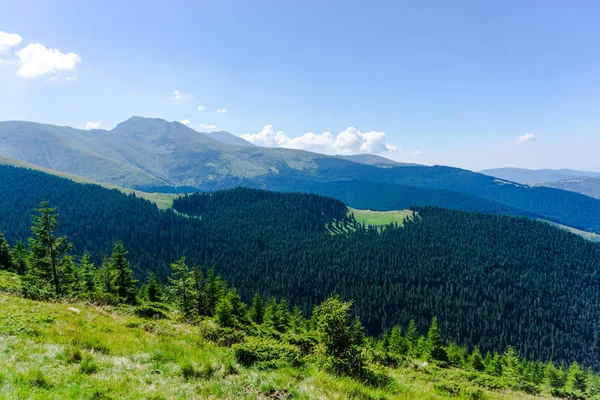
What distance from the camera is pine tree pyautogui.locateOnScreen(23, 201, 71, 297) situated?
3734cm

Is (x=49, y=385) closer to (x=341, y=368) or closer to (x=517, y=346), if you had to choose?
(x=341, y=368)

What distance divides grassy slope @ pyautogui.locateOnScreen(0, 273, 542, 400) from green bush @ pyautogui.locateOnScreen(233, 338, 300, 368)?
504 mm

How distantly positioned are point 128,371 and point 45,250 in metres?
39.4

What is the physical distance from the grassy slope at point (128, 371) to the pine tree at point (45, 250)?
25.7 metres

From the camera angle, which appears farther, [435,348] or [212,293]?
[435,348]

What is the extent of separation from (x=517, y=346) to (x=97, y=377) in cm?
22870

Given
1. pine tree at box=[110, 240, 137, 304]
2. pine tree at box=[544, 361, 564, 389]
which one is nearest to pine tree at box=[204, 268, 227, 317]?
pine tree at box=[110, 240, 137, 304]

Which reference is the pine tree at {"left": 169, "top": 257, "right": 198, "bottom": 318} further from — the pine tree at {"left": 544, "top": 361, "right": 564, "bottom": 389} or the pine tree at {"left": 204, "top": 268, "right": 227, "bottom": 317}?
the pine tree at {"left": 544, "top": 361, "right": 564, "bottom": 389}

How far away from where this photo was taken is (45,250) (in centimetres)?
3941

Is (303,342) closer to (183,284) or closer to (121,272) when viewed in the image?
(183,284)

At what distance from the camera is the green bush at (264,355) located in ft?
46.5

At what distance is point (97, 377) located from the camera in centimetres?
1011

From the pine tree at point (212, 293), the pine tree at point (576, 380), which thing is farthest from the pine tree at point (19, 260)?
the pine tree at point (576, 380)

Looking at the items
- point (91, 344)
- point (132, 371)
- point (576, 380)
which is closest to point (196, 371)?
point (132, 371)
